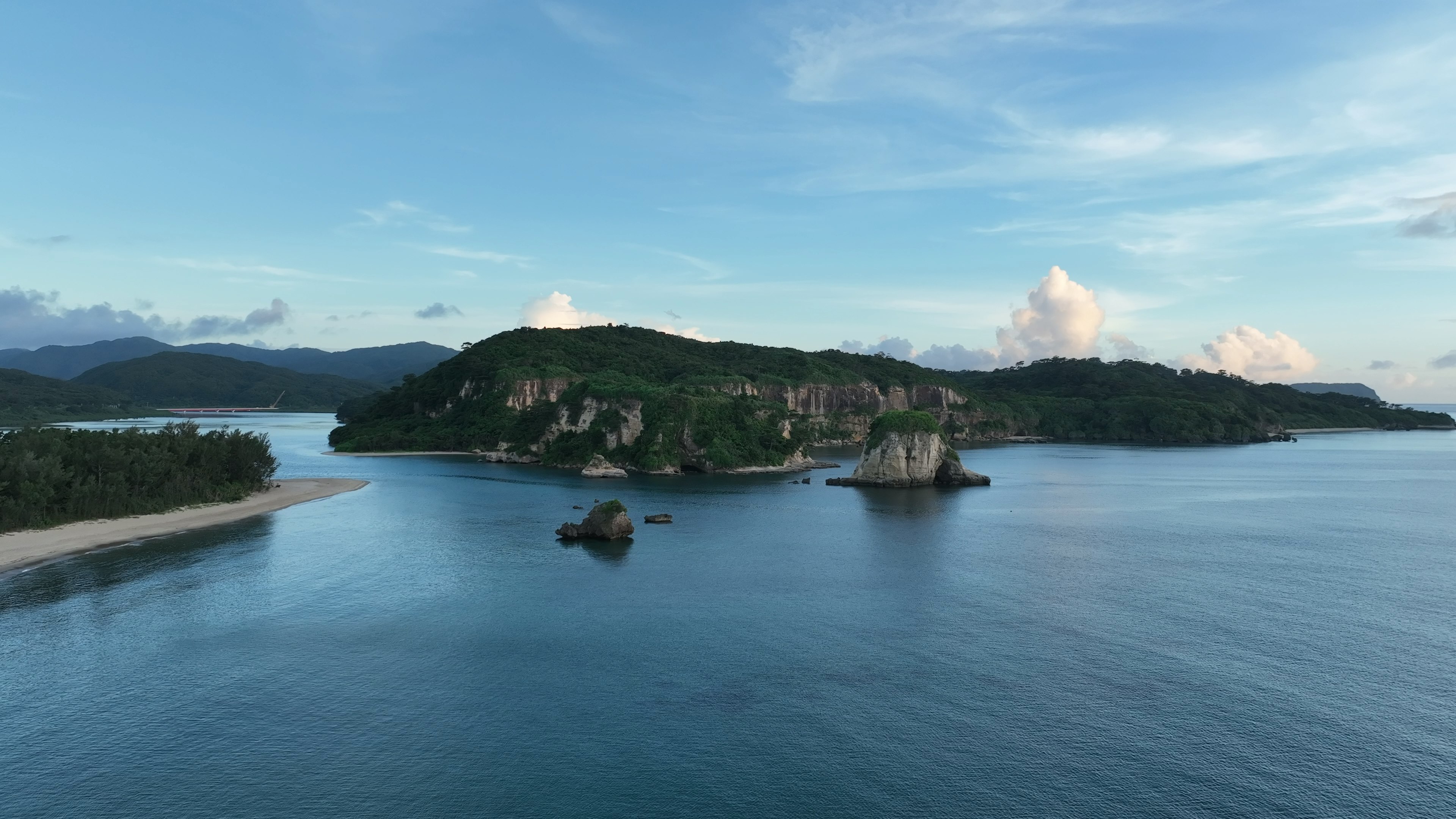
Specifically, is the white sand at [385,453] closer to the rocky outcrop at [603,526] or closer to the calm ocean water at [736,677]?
the calm ocean water at [736,677]

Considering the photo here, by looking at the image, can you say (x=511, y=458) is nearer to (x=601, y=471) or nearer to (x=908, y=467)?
(x=601, y=471)

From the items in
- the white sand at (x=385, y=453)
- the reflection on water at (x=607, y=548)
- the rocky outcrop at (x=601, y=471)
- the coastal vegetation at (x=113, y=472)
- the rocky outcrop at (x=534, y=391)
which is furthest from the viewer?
the rocky outcrop at (x=534, y=391)

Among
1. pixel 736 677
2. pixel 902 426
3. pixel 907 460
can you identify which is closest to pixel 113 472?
pixel 736 677

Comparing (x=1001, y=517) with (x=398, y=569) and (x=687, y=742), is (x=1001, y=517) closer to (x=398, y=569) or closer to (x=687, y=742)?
(x=398, y=569)

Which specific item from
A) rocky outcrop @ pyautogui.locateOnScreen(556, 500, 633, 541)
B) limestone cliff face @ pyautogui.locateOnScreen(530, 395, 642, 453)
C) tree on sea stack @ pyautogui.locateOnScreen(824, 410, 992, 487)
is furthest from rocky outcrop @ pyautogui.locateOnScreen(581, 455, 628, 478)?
rocky outcrop @ pyautogui.locateOnScreen(556, 500, 633, 541)

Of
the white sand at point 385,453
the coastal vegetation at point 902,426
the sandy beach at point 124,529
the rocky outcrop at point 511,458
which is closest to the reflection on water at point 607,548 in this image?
the sandy beach at point 124,529

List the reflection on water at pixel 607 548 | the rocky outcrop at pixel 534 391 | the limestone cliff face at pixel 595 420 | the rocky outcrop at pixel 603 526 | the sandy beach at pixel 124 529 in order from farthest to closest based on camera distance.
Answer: the rocky outcrop at pixel 534 391, the limestone cliff face at pixel 595 420, the rocky outcrop at pixel 603 526, the reflection on water at pixel 607 548, the sandy beach at pixel 124 529

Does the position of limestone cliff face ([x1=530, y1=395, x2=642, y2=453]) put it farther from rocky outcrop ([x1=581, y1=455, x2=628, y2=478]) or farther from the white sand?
the white sand
